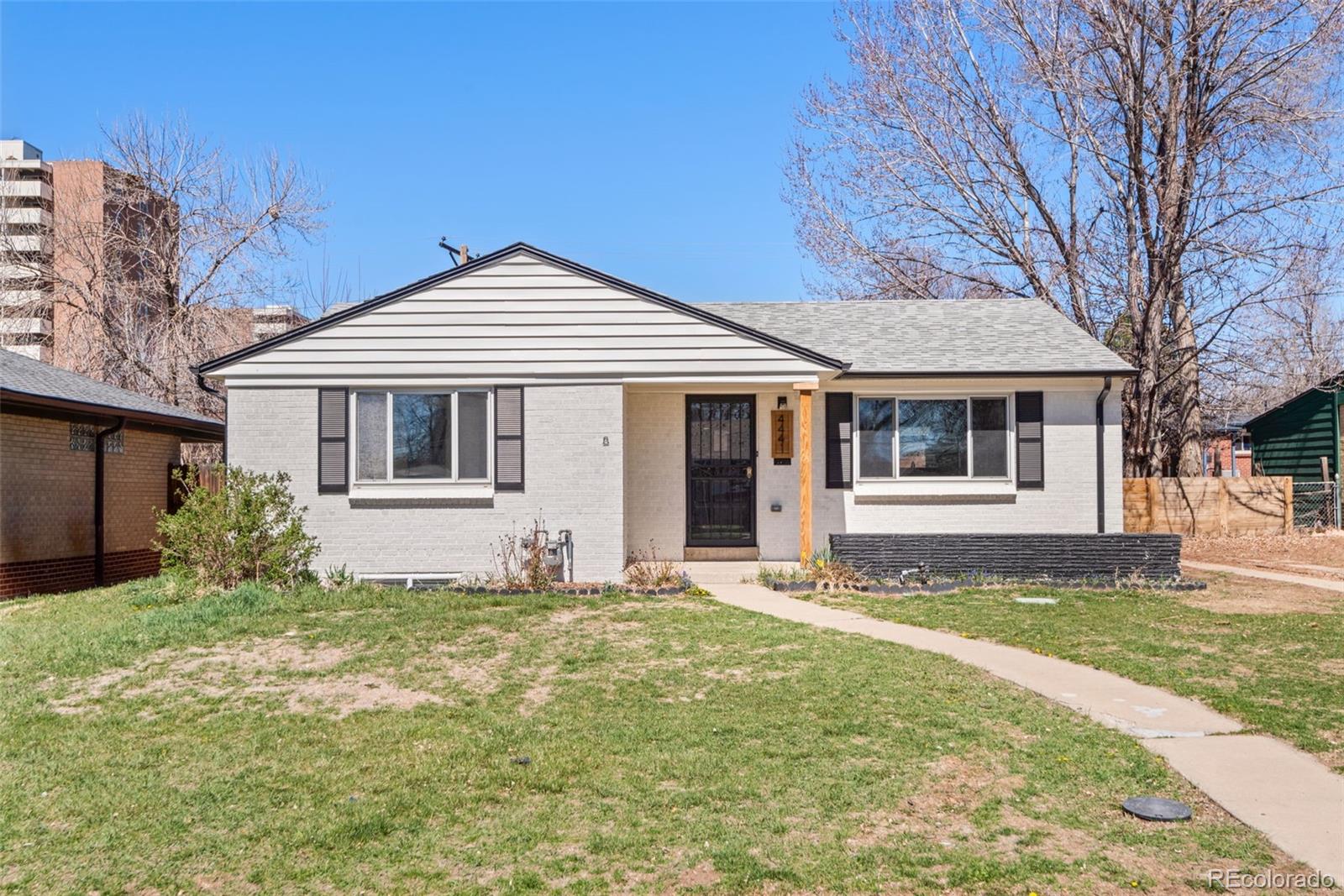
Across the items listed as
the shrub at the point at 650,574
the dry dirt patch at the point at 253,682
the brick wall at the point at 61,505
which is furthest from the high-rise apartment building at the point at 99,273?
the dry dirt patch at the point at 253,682

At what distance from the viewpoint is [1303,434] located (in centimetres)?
2159

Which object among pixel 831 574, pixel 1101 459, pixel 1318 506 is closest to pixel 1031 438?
pixel 1101 459

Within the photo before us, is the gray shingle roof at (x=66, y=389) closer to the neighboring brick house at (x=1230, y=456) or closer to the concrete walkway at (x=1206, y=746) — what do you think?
the concrete walkway at (x=1206, y=746)

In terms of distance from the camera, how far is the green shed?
A: 20.2m

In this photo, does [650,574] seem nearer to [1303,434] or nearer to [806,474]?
[806,474]

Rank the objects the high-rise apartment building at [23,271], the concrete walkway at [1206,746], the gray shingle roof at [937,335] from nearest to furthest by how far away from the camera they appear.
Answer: the concrete walkway at [1206,746], the gray shingle roof at [937,335], the high-rise apartment building at [23,271]

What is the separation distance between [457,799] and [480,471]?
7397 millimetres

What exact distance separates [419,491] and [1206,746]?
9.03 meters

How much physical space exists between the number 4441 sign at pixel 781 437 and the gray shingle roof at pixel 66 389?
31.8ft

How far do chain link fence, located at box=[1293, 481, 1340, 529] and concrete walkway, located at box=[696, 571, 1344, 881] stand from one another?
1502cm

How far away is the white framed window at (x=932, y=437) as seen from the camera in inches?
512

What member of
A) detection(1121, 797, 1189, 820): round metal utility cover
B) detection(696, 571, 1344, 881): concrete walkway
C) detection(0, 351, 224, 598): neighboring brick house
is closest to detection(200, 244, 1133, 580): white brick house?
detection(0, 351, 224, 598): neighboring brick house

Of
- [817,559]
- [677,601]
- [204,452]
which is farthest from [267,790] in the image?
[204,452]

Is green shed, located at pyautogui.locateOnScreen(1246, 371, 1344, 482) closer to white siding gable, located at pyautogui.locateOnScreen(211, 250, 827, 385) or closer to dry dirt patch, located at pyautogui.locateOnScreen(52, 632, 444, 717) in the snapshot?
white siding gable, located at pyautogui.locateOnScreen(211, 250, 827, 385)
